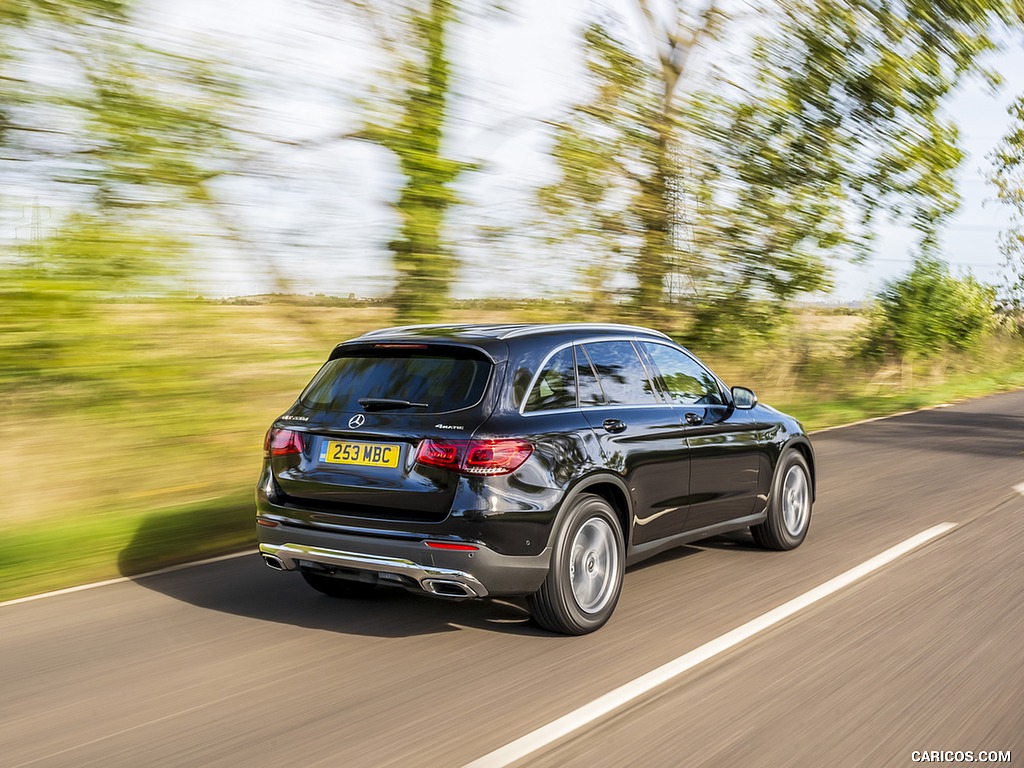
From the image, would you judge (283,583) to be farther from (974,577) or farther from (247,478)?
(974,577)

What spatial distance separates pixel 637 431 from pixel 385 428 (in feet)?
5.07

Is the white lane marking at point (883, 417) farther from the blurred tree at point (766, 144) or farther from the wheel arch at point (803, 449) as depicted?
the wheel arch at point (803, 449)

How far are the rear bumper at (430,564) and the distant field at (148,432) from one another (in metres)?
2.58

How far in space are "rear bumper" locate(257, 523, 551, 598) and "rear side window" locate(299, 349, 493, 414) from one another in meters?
0.70

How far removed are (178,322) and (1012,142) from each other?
38.8 m

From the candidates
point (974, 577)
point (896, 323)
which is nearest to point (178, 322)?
point (974, 577)

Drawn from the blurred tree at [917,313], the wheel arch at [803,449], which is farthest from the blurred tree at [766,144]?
the wheel arch at [803,449]

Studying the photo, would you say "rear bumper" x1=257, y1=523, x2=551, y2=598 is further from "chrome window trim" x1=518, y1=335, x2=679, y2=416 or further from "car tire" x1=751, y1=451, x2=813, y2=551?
"car tire" x1=751, y1=451, x2=813, y2=551

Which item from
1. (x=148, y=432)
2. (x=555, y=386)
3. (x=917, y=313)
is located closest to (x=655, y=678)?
(x=555, y=386)

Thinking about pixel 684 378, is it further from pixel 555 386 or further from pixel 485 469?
pixel 485 469

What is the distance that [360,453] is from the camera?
5.28 m

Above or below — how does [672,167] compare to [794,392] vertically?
above

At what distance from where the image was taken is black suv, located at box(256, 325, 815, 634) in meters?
5.03

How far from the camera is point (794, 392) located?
872 inches
